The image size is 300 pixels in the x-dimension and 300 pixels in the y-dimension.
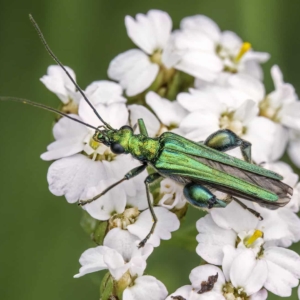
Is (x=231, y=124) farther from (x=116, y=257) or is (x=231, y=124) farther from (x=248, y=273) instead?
(x=116, y=257)

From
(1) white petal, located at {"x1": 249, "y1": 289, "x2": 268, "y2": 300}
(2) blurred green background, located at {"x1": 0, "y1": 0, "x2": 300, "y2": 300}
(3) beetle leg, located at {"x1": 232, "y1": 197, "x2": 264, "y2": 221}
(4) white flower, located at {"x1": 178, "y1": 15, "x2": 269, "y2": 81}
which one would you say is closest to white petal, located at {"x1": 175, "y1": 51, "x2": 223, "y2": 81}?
(4) white flower, located at {"x1": 178, "y1": 15, "x2": 269, "y2": 81}

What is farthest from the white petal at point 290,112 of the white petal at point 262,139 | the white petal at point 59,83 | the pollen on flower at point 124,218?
the white petal at point 59,83

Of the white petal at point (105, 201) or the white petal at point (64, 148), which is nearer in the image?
the white petal at point (105, 201)

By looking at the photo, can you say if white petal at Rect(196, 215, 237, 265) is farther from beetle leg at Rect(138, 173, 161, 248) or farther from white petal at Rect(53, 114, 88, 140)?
white petal at Rect(53, 114, 88, 140)

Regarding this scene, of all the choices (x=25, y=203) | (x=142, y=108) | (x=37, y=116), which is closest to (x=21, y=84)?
(x=37, y=116)

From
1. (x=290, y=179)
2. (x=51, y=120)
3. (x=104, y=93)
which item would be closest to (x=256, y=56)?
(x=290, y=179)

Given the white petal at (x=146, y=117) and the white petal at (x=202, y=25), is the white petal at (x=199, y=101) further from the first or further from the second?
the white petal at (x=202, y=25)
